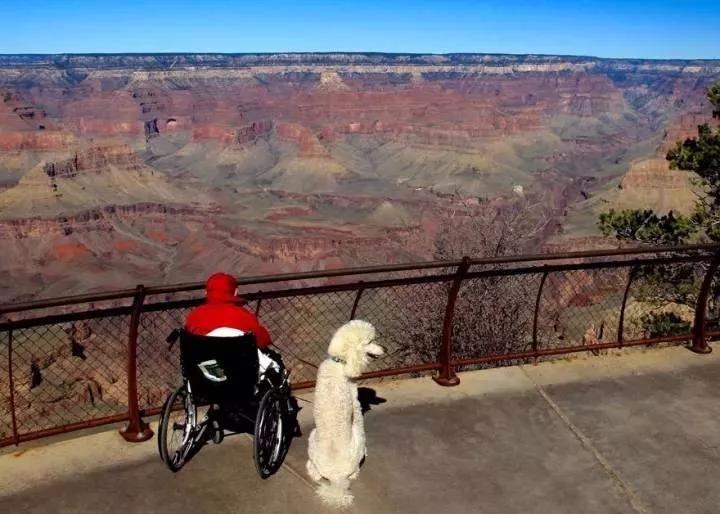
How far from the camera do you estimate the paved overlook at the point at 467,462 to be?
4.06 metres

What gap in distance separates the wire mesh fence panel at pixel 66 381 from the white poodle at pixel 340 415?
12586 mm

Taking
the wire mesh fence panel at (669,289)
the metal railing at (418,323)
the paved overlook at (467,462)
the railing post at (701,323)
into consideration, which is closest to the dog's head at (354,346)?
the paved overlook at (467,462)

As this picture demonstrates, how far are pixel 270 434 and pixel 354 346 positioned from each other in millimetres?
914

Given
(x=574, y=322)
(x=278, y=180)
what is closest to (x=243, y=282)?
(x=574, y=322)

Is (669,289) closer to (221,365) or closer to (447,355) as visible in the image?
(447,355)

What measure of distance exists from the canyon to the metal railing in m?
7.16

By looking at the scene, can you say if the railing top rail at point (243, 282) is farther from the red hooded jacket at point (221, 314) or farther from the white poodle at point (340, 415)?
the white poodle at point (340, 415)

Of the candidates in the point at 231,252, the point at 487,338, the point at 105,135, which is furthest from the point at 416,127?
the point at 487,338

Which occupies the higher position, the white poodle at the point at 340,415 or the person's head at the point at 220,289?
the person's head at the point at 220,289

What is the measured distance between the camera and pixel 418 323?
35.8ft

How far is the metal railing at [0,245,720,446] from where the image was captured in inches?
186

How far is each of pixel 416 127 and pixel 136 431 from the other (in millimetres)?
163346

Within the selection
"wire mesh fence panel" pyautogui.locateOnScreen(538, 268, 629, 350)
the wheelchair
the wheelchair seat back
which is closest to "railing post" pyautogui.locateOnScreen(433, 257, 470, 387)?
the wheelchair

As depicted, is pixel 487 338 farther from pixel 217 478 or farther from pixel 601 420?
pixel 217 478
